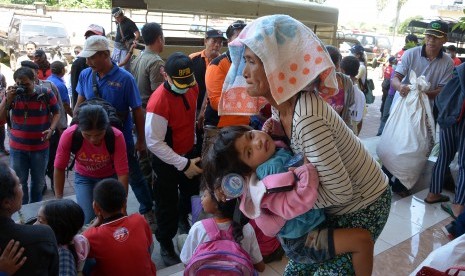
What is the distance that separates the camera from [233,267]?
75.2 inches

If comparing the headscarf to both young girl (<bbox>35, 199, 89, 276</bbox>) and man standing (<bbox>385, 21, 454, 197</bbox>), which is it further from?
man standing (<bbox>385, 21, 454, 197</bbox>)

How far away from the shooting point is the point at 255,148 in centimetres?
131

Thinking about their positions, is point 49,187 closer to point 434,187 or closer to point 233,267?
point 233,267

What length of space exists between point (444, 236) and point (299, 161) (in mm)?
2577

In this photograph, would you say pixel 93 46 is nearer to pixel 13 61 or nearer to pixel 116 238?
pixel 116 238

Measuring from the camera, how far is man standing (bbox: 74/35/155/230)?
315 cm

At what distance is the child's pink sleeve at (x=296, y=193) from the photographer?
1.16 metres

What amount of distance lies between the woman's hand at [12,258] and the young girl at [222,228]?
0.84m

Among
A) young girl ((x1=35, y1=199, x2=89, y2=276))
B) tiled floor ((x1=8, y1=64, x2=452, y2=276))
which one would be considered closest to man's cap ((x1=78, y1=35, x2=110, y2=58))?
tiled floor ((x1=8, y1=64, x2=452, y2=276))

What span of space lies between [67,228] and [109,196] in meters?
0.29

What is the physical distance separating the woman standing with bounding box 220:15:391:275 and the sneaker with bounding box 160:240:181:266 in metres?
1.93

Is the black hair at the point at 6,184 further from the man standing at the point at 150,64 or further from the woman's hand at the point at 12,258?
the man standing at the point at 150,64

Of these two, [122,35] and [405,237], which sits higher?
[122,35]

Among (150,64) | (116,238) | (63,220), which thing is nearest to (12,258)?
(63,220)
